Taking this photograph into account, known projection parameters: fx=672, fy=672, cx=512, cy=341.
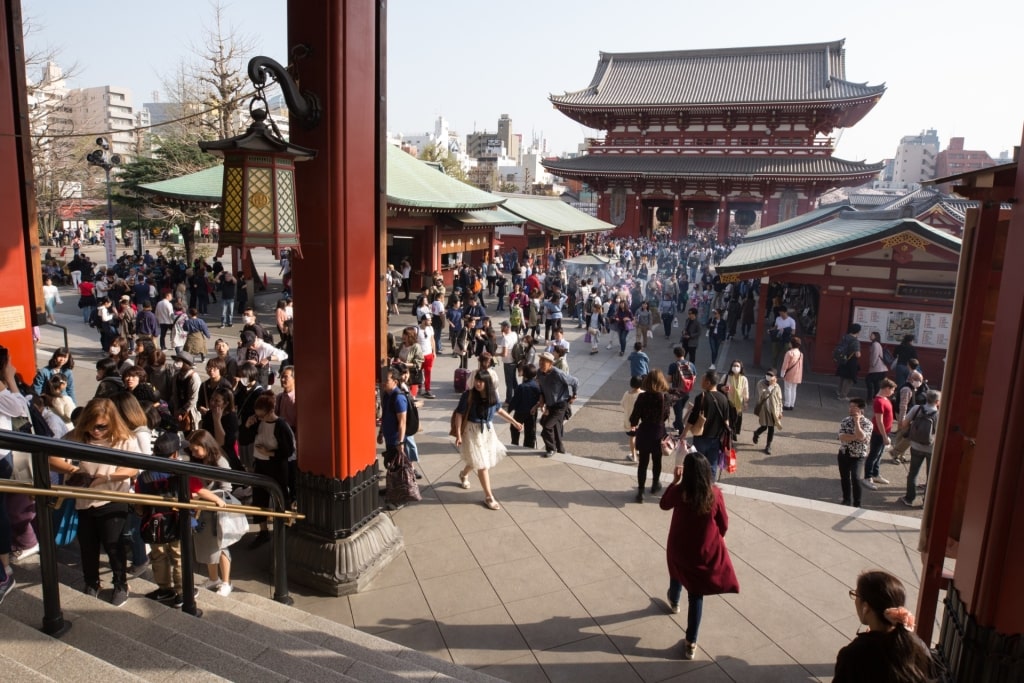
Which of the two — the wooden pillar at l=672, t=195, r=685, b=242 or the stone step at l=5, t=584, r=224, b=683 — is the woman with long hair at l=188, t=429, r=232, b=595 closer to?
the stone step at l=5, t=584, r=224, b=683

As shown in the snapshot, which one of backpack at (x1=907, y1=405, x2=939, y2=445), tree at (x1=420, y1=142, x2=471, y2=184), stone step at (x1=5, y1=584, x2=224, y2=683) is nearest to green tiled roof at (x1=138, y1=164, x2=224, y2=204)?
stone step at (x1=5, y1=584, x2=224, y2=683)

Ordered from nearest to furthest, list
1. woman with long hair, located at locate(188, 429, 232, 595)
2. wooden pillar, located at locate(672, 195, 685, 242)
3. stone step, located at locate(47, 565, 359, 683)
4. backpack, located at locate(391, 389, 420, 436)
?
stone step, located at locate(47, 565, 359, 683) → woman with long hair, located at locate(188, 429, 232, 595) → backpack, located at locate(391, 389, 420, 436) → wooden pillar, located at locate(672, 195, 685, 242)

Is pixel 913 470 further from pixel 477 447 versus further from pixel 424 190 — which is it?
pixel 424 190

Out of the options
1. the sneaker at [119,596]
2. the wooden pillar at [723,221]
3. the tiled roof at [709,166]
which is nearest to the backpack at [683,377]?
the sneaker at [119,596]

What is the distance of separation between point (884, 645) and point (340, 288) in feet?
12.9

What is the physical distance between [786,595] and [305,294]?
4.43 metres

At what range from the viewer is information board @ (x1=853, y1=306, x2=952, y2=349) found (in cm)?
→ 1405

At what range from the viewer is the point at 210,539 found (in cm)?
458

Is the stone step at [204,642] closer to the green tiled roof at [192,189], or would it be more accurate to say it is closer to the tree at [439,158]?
the green tiled roof at [192,189]

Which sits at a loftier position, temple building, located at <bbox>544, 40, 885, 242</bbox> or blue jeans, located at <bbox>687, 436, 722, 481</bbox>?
temple building, located at <bbox>544, 40, 885, 242</bbox>

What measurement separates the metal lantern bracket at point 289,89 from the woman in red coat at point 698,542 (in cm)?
351

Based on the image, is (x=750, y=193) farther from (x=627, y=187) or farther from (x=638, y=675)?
(x=638, y=675)

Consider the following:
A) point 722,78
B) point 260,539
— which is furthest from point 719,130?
point 260,539

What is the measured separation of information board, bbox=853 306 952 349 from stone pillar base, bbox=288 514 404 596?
12.9 metres
